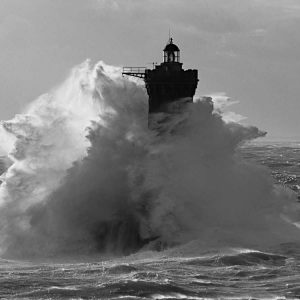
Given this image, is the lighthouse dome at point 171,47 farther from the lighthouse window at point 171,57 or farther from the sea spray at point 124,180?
the sea spray at point 124,180

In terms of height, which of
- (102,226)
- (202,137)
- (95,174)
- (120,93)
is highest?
(120,93)

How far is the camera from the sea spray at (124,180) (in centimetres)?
3397

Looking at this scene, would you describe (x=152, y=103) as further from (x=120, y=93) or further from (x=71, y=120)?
(x=71, y=120)

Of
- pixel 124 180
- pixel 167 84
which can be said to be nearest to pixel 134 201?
pixel 124 180

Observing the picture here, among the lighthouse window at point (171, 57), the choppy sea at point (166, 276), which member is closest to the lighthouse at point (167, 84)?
the lighthouse window at point (171, 57)

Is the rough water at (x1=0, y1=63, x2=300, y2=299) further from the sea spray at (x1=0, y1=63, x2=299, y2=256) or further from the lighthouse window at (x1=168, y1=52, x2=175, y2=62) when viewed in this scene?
the lighthouse window at (x1=168, y1=52, x2=175, y2=62)

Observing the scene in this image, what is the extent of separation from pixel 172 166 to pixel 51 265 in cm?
1042

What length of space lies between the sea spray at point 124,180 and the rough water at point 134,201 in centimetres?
6

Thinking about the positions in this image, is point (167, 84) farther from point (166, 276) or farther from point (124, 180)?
point (166, 276)

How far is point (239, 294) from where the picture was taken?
2358cm

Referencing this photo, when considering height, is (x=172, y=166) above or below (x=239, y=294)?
above

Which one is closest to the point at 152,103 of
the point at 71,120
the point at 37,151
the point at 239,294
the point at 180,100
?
the point at 180,100

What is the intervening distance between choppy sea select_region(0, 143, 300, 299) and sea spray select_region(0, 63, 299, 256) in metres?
2.60

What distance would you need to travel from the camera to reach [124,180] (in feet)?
119
